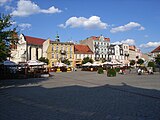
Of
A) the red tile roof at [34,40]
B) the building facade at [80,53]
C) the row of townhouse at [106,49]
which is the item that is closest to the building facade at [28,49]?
the red tile roof at [34,40]

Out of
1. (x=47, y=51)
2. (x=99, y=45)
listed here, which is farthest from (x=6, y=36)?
(x=99, y=45)

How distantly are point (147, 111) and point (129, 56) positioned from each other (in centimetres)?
10431

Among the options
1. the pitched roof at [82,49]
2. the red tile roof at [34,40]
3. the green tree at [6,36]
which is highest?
the red tile roof at [34,40]

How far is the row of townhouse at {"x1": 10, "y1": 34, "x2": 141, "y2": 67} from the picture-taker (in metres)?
73.2

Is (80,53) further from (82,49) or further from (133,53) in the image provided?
(133,53)

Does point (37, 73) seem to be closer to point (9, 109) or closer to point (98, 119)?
point (9, 109)

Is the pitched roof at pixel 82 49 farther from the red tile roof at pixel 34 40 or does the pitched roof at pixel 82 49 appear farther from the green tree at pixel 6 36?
the green tree at pixel 6 36

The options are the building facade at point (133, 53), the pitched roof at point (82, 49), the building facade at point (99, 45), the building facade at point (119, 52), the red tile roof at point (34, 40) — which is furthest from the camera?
the building facade at point (133, 53)

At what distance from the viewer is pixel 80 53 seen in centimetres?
8162

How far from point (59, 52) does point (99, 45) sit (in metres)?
21.7

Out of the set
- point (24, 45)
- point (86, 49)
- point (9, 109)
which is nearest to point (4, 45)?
point (9, 109)

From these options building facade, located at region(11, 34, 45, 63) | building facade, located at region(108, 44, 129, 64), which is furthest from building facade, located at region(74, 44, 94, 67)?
building facade, located at region(11, 34, 45, 63)

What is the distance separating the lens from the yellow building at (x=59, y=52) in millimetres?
74125

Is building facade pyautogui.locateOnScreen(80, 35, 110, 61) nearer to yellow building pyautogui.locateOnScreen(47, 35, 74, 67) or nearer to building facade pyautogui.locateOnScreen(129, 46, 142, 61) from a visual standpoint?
yellow building pyautogui.locateOnScreen(47, 35, 74, 67)
